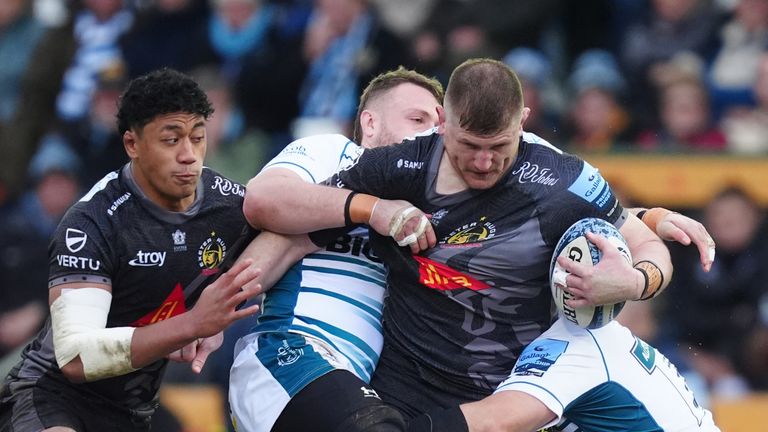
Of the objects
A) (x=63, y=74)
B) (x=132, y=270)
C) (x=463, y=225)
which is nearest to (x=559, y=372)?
(x=463, y=225)

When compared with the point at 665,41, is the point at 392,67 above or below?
below

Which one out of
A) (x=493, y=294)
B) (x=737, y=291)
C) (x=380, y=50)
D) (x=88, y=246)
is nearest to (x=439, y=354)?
(x=493, y=294)

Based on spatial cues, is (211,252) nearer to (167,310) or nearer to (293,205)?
(167,310)

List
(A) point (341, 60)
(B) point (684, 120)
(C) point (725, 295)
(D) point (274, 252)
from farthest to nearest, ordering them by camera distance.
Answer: (A) point (341, 60), (B) point (684, 120), (C) point (725, 295), (D) point (274, 252)

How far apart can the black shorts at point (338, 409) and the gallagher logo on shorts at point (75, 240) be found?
1.21 m

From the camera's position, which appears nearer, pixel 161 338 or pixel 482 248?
pixel 161 338

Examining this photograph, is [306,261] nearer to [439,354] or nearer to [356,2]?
[439,354]

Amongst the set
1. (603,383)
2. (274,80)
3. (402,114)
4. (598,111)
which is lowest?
(603,383)

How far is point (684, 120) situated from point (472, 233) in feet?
16.2

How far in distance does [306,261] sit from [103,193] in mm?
1059

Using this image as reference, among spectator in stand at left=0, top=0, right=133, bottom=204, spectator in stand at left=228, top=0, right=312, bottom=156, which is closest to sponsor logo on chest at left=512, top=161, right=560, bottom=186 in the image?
spectator in stand at left=228, top=0, right=312, bottom=156

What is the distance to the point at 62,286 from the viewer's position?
6.51m

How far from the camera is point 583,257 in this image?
6.29 metres

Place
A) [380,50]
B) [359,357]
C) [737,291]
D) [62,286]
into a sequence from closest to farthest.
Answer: [62,286]
[359,357]
[737,291]
[380,50]
